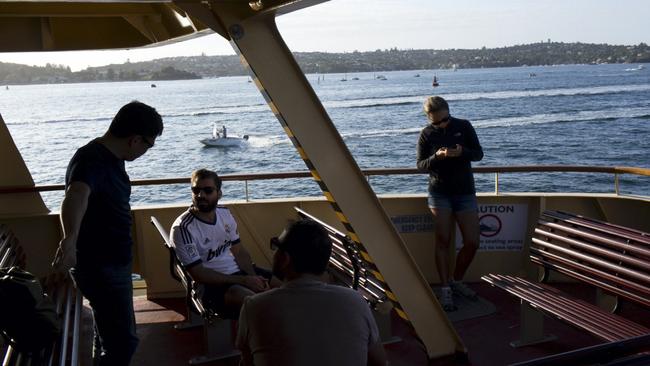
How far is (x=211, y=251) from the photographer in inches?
197

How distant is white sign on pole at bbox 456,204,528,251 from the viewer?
22.8 ft

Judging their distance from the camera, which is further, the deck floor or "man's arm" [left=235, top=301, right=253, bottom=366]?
the deck floor

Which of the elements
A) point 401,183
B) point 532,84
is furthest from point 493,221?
point 532,84

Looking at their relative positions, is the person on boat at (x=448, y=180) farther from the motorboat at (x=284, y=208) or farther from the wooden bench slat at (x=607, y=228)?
the wooden bench slat at (x=607, y=228)

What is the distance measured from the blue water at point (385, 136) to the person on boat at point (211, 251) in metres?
31.0

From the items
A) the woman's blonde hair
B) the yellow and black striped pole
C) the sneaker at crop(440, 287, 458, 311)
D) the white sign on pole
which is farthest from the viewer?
the white sign on pole

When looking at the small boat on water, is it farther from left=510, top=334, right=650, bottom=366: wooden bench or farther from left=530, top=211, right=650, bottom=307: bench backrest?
left=510, top=334, right=650, bottom=366: wooden bench

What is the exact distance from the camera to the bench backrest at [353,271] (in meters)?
4.83

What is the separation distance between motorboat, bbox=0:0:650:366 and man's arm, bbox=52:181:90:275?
1332mm

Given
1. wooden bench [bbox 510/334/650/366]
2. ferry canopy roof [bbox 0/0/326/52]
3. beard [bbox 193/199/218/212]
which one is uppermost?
ferry canopy roof [bbox 0/0/326/52]

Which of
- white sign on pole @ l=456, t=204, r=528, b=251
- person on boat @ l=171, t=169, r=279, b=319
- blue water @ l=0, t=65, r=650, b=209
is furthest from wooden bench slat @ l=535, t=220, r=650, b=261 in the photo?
blue water @ l=0, t=65, r=650, b=209

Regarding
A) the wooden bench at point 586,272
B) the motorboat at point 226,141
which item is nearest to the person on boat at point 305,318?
the wooden bench at point 586,272

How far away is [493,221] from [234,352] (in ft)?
9.11

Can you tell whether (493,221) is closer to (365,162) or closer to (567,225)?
(567,225)
